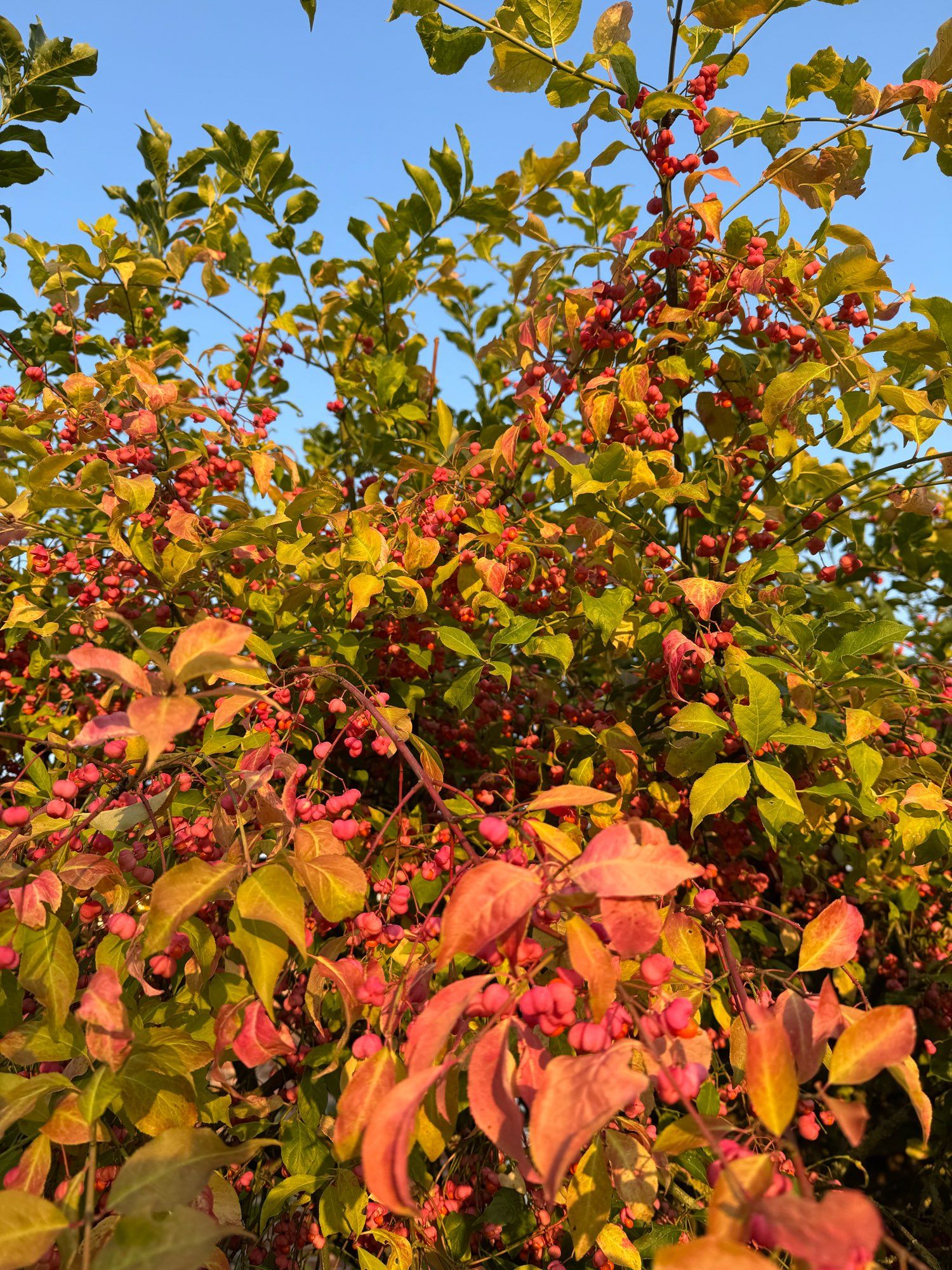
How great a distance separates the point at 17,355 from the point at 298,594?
131 cm

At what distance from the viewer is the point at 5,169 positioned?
2.11 metres

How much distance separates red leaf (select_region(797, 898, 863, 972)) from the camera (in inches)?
43.0

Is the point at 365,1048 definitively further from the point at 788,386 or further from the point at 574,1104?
the point at 788,386

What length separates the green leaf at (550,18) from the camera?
1790 mm

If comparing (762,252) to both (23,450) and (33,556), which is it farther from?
(33,556)

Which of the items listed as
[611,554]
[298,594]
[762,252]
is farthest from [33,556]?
[762,252]

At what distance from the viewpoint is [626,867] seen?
2.79ft

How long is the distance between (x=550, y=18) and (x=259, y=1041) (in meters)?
2.12

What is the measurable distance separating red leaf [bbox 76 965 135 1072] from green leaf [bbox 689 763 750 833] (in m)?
0.90

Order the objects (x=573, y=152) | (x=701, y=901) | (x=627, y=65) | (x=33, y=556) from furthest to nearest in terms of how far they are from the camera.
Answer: (x=573, y=152)
(x=33, y=556)
(x=627, y=65)
(x=701, y=901)

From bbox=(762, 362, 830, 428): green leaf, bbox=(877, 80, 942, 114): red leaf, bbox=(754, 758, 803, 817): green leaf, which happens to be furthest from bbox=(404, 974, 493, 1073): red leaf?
bbox=(877, 80, 942, 114): red leaf

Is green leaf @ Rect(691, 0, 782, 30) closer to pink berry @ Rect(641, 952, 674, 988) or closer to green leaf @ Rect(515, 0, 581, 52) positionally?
green leaf @ Rect(515, 0, 581, 52)

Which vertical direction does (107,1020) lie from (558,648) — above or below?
below

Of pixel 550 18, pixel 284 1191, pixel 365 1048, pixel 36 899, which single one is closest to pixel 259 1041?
pixel 365 1048
